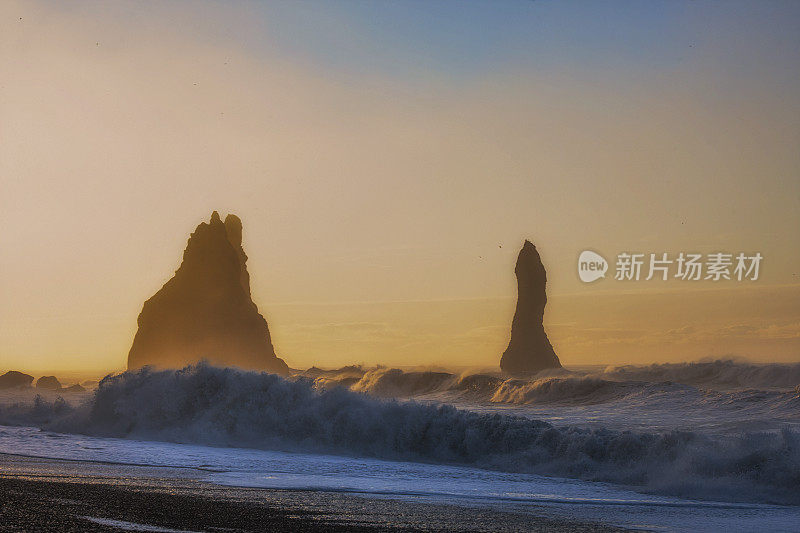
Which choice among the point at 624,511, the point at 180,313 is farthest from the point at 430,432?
the point at 180,313

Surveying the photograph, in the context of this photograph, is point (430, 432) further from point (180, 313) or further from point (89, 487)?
point (180, 313)

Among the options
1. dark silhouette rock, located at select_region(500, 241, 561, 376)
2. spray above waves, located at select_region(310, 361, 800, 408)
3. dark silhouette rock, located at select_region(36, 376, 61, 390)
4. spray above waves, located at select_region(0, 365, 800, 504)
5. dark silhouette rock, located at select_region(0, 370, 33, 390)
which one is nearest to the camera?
spray above waves, located at select_region(0, 365, 800, 504)

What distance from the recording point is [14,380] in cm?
8675

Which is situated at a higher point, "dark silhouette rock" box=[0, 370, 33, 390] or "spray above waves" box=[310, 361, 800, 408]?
"spray above waves" box=[310, 361, 800, 408]

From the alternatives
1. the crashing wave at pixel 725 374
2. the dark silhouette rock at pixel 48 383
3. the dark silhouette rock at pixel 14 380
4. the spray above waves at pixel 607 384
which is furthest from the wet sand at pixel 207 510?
the dark silhouette rock at pixel 14 380

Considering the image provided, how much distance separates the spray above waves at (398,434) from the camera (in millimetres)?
17062

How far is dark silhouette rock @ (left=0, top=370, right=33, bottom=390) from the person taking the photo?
8606 centimetres

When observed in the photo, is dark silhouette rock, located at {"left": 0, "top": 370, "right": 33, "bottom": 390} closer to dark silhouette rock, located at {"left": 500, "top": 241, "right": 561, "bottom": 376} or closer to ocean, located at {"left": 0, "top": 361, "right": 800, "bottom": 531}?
dark silhouette rock, located at {"left": 500, "top": 241, "right": 561, "bottom": 376}

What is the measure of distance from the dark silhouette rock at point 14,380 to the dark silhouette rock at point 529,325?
52856 mm

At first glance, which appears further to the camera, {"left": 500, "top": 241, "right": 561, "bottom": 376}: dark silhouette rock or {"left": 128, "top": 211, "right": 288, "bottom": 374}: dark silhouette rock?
{"left": 500, "top": 241, "right": 561, "bottom": 376}: dark silhouette rock

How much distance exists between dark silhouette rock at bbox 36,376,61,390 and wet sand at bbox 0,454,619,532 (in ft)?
250

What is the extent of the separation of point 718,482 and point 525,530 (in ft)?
26.0

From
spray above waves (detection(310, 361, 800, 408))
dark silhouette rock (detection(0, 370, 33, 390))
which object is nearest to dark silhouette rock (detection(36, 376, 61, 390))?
dark silhouette rock (detection(0, 370, 33, 390))

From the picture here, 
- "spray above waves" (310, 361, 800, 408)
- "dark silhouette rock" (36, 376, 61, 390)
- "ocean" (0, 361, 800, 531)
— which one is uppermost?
"spray above waves" (310, 361, 800, 408)
